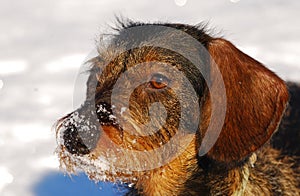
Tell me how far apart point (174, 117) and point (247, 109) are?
1.38 feet

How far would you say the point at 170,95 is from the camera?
15.0 feet

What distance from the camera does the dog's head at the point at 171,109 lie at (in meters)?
4.35

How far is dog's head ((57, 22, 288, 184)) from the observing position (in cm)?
435

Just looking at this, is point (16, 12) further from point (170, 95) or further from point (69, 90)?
point (170, 95)

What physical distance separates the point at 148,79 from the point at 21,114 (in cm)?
348

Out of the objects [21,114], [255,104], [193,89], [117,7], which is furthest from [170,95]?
[117,7]

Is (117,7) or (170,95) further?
(117,7)

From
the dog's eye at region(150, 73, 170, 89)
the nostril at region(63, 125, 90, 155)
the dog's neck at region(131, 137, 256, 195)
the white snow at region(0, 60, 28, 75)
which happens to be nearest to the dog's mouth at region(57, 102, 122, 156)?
the nostril at region(63, 125, 90, 155)

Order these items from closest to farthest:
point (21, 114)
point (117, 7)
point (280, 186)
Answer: point (280, 186) < point (21, 114) < point (117, 7)

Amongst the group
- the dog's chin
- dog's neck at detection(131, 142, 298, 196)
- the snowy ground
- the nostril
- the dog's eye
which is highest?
the snowy ground

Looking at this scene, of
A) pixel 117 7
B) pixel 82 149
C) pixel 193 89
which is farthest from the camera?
pixel 117 7

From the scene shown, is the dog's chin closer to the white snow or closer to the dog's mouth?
the dog's mouth

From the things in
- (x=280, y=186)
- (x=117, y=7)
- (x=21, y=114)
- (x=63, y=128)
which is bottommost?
(x=280, y=186)

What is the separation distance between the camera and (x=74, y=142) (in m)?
4.28
